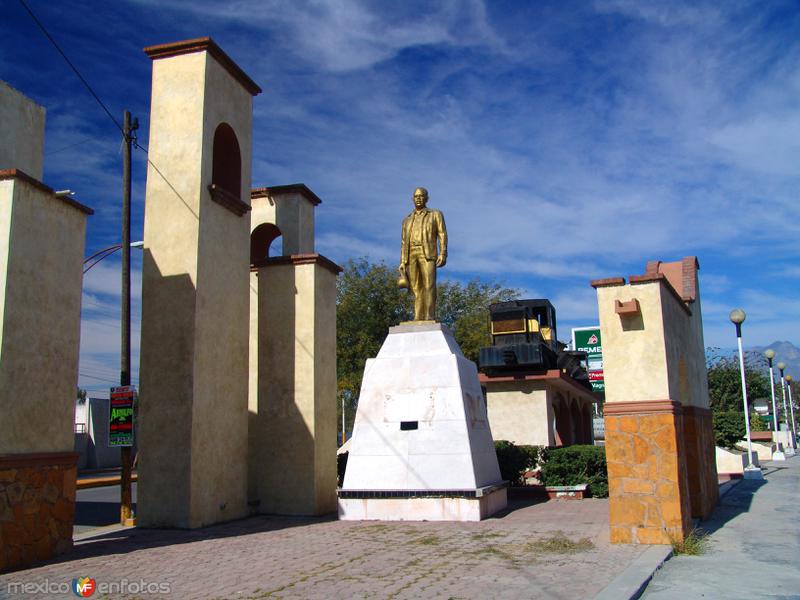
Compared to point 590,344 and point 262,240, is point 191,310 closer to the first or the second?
point 262,240

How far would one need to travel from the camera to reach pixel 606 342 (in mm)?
8898

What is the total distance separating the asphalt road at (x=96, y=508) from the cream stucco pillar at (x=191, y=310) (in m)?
1.98

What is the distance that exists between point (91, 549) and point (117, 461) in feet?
85.7

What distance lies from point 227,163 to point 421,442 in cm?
641

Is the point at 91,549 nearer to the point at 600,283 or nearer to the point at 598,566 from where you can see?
the point at 598,566

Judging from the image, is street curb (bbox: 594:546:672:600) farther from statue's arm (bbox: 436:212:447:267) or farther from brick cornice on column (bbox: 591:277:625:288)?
statue's arm (bbox: 436:212:447:267)

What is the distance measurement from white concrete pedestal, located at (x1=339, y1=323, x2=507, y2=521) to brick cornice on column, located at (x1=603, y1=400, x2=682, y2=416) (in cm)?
302

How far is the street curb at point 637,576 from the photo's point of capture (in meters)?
5.63

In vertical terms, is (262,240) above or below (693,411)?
above

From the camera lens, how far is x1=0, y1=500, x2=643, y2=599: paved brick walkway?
6.27 metres

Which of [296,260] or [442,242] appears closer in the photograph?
[442,242]

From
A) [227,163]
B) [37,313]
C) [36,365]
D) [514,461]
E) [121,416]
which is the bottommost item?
[514,461]

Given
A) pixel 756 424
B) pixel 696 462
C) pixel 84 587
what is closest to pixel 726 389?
pixel 756 424

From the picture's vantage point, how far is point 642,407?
27.9 feet
